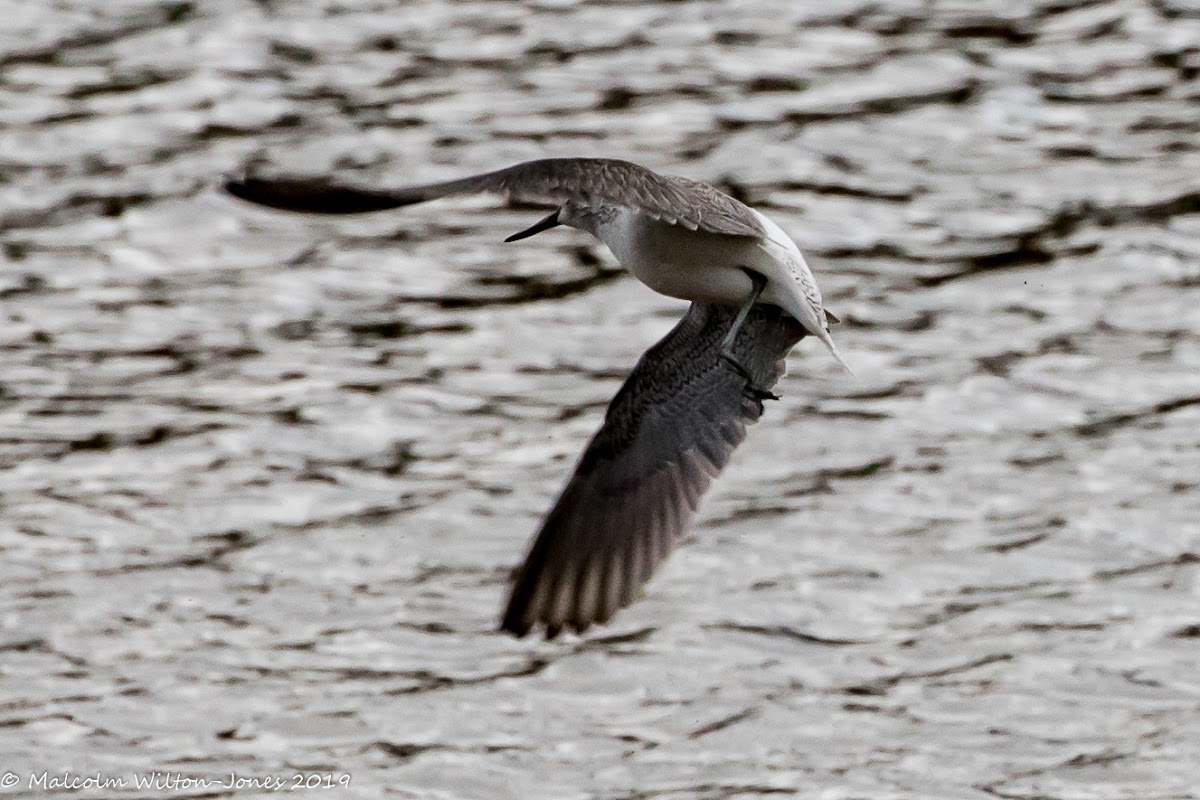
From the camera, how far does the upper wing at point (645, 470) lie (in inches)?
281

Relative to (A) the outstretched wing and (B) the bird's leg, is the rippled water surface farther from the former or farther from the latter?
(A) the outstretched wing

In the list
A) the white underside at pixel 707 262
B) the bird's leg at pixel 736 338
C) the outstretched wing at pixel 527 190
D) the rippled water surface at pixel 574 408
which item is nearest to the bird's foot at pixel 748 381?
the bird's leg at pixel 736 338

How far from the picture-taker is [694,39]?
548 inches

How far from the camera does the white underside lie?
657 cm

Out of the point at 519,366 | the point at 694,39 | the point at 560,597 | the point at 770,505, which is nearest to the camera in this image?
the point at 560,597

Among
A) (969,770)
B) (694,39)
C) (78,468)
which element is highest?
(694,39)

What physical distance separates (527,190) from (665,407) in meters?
1.74

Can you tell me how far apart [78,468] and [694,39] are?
213 inches

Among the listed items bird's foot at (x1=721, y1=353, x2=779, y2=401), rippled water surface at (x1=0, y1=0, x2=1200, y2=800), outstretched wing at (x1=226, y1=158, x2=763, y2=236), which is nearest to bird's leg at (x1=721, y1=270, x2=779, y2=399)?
bird's foot at (x1=721, y1=353, x2=779, y2=401)

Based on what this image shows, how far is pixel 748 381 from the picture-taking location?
7.20m

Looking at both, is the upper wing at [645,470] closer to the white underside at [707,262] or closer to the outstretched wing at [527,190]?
the white underside at [707,262]

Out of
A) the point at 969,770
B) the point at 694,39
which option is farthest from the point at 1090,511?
the point at 694,39

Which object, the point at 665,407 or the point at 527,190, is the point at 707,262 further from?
the point at 527,190

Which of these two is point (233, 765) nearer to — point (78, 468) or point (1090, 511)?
point (78, 468)
